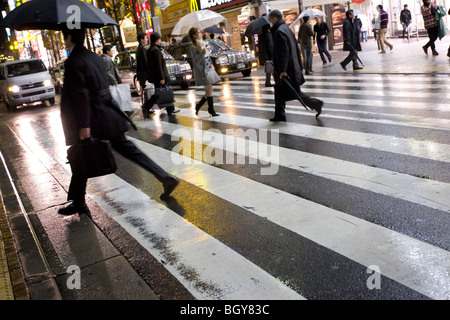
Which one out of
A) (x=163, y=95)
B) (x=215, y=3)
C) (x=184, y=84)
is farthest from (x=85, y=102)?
(x=215, y=3)

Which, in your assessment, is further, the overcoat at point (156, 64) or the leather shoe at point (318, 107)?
the overcoat at point (156, 64)

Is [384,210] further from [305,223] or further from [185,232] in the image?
[185,232]

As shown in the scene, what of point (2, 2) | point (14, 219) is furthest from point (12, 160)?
point (2, 2)

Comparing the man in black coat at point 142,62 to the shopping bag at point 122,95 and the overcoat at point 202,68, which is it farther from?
the overcoat at point 202,68

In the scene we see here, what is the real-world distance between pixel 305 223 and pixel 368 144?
2741mm

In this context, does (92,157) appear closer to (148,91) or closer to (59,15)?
(59,15)

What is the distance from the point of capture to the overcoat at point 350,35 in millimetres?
15805

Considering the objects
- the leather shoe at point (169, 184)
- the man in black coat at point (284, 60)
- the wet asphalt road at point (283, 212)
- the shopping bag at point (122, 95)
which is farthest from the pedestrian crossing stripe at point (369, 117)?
the leather shoe at point (169, 184)

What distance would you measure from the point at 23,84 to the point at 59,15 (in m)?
15.6

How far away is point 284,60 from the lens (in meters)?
8.27

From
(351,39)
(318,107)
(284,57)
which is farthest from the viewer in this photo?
(351,39)

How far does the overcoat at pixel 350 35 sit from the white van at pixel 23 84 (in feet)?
38.7

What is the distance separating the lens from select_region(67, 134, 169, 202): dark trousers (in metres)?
4.95

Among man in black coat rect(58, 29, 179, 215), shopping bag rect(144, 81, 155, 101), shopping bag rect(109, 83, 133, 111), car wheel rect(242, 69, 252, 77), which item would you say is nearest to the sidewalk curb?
man in black coat rect(58, 29, 179, 215)
